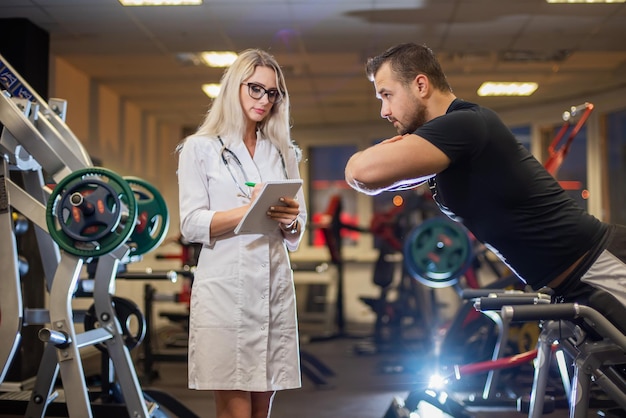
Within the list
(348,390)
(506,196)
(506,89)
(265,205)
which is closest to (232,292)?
(265,205)

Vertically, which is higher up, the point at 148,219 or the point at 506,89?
the point at 506,89

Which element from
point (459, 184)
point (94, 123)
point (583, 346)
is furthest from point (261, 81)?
point (94, 123)

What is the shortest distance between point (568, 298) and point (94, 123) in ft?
21.1

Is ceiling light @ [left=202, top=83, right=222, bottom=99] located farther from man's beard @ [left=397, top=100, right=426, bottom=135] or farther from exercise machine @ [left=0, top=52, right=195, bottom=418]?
man's beard @ [left=397, top=100, right=426, bottom=135]

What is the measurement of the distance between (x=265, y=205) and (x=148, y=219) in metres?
1.83

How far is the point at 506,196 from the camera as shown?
5.51ft

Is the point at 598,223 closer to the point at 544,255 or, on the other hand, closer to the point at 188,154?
the point at 544,255

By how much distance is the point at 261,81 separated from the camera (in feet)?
7.11

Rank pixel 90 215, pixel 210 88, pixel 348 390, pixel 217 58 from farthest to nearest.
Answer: pixel 210 88, pixel 217 58, pixel 348 390, pixel 90 215

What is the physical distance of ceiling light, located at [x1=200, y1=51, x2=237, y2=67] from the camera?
249 inches

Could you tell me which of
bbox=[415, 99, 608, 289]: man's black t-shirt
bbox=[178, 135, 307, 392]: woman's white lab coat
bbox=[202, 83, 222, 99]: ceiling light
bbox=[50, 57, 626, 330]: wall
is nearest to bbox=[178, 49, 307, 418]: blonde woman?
bbox=[178, 135, 307, 392]: woman's white lab coat

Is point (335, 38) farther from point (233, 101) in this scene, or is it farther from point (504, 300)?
point (504, 300)

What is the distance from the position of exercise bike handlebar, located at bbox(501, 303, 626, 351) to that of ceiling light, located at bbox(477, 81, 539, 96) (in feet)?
20.7

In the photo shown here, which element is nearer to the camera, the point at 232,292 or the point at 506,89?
the point at 232,292
